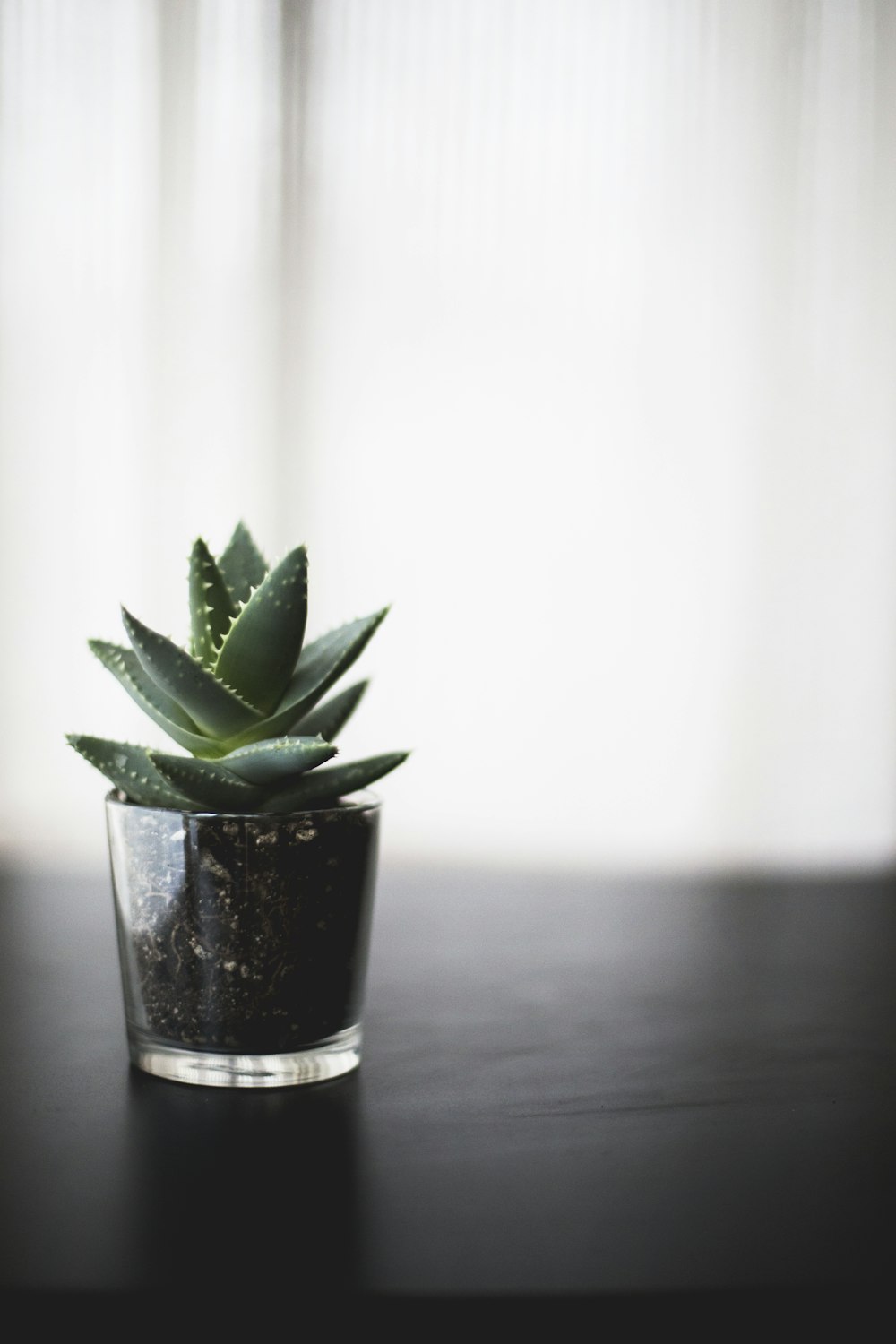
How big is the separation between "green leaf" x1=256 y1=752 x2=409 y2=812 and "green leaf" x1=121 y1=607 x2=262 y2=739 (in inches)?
1.6

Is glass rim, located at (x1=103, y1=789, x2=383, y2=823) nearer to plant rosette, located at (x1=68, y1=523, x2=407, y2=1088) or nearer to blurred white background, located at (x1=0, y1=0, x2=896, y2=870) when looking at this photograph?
plant rosette, located at (x1=68, y1=523, x2=407, y2=1088)

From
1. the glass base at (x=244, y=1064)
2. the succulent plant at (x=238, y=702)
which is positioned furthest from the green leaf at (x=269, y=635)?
the glass base at (x=244, y=1064)

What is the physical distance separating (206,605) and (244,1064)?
0.23m

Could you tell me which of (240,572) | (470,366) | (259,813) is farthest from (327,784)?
(470,366)

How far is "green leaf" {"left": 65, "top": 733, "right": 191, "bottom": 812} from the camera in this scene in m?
0.61

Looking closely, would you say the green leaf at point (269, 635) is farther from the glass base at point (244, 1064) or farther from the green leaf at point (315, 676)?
the glass base at point (244, 1064)

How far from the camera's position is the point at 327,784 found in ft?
2.05

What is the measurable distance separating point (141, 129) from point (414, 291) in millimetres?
563

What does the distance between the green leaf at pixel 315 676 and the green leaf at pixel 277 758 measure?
19 millimetres

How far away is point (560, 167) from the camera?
2.24 m

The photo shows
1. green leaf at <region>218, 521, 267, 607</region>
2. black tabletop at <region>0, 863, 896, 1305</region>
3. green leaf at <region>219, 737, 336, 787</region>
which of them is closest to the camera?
black tabletop at <region>0, 863, 896, 1305</region>

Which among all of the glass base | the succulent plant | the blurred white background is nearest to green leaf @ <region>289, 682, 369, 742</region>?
the succulent plant

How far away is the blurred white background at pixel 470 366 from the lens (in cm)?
221

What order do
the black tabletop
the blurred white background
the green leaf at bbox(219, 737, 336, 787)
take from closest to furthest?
the black tabletop → the green leaf at bbox(219, 737, 336, 787) → the blurred white background
